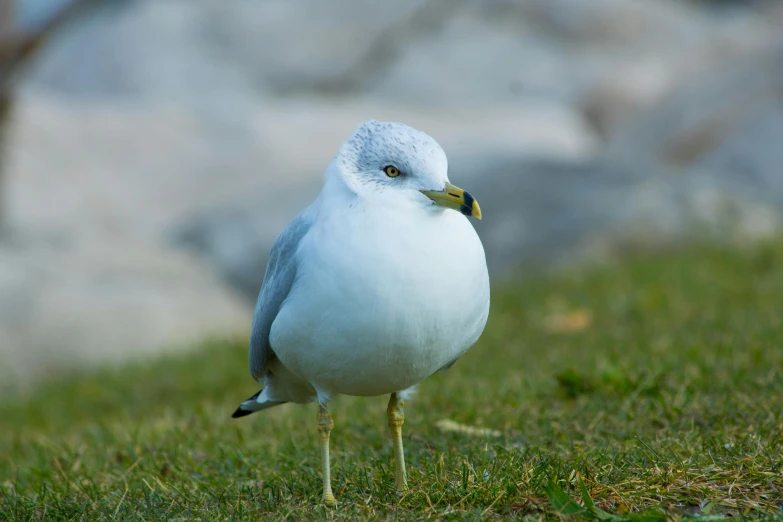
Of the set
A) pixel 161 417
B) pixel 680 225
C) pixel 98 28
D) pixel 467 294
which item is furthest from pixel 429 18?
pixel 467 294

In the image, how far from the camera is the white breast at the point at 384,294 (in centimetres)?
256

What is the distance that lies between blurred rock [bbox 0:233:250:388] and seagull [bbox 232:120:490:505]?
5.39 m

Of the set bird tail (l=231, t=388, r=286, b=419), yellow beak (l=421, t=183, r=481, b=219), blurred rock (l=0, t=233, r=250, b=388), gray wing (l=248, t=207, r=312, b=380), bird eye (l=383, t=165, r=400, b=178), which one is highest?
bird eye (l=383, t=165, r=400, b=178)

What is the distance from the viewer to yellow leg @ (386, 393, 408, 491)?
9.89 ft

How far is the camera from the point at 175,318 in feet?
28.1

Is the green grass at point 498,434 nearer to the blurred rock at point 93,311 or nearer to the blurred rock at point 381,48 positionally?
the blurred rock at point 93,311

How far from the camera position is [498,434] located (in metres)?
3.78

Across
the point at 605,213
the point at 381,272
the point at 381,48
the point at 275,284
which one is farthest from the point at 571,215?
the point at 381,48

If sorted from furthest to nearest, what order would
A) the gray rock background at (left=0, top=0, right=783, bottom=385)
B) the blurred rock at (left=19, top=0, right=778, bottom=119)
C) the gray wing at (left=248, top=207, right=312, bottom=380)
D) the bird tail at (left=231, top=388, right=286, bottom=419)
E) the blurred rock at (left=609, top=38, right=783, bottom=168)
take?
1. the blurred rock at (left=19, top=0, right=778, bottom=119)
2. the blurred rock at (left=609, top=38, right=783, bottom=168)
3. the gray rock background at (left=0, top=0, right=783, bottom=385)
4. the bird tail at (left=231, top=388, right=286, bottom=419)
5. the gray wing at (left=248, top=207, right=312, bottom=380)

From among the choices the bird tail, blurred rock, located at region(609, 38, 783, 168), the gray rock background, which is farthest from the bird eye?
blurred rock, located at region(609, 38, 783, 168)

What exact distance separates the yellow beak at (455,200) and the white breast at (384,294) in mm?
40

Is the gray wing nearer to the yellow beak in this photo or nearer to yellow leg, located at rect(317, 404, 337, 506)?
yellow leg, located at rect(317, 404, 337, 506)

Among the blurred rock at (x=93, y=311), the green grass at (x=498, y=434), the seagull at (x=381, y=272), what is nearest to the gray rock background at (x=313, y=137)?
the blurred rock at (x=93, y=311)

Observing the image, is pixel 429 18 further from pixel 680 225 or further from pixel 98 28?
pixel 680 225
